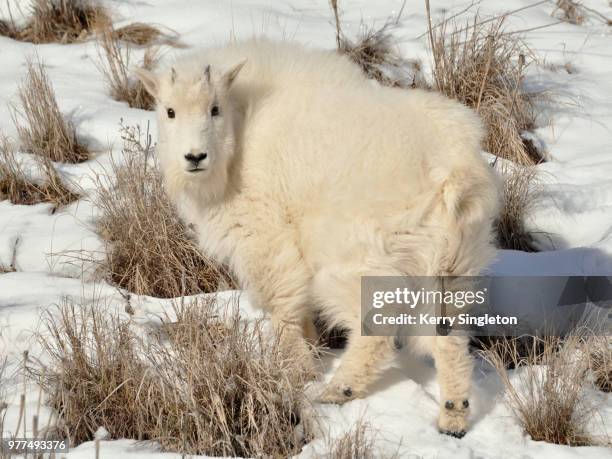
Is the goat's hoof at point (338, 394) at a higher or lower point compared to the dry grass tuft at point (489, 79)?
lower

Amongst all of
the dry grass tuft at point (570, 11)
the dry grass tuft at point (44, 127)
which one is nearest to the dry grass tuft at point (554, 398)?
the dry grass tuft at point (44, 127)

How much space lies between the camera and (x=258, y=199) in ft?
14.3

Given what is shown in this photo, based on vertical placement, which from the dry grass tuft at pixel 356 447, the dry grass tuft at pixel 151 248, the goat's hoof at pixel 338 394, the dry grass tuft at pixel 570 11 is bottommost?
the dry grass tuft at pixel 356 447

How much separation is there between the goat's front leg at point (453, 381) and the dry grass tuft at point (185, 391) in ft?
2.23

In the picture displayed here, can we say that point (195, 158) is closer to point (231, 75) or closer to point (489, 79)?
point (231, 75)

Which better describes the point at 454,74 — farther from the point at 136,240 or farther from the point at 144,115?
the point at 136,240

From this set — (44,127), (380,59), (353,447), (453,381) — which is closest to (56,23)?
(44,127)

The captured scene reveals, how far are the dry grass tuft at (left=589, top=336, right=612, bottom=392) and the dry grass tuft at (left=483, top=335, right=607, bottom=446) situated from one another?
88 millimetres

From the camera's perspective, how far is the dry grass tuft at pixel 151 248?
5.27 m

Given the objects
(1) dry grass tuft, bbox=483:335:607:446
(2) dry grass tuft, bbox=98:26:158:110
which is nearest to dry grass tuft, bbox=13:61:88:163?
(2) dry grass tuft, bbox=98:26:158:110

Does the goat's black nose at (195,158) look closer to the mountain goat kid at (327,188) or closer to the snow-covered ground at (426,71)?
the mountain goat kid at (327,188)

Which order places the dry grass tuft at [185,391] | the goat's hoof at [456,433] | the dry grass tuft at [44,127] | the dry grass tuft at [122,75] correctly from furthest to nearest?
the dry grass tuft at [122,75] → the dry grass tuft at [44,127] → the goat's hoof at [456,433] → the dry grass tuft at [185,391]

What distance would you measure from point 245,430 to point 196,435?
226 millimetres

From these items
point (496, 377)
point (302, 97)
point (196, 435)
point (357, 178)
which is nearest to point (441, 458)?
point (496, 377)
